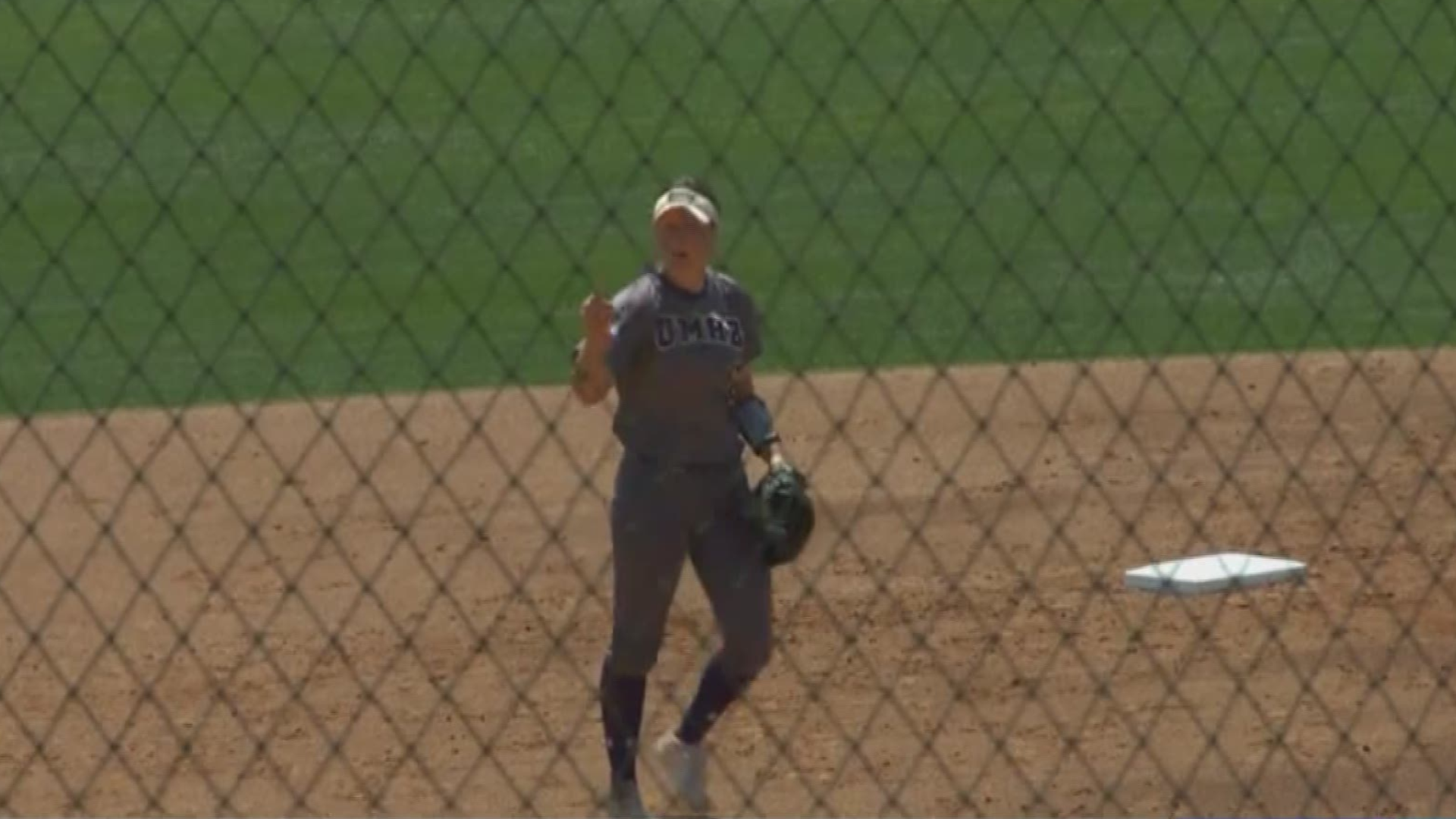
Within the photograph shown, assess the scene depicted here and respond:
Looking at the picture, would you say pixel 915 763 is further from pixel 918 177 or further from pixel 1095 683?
pixel 918 177

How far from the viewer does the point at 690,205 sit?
773cm

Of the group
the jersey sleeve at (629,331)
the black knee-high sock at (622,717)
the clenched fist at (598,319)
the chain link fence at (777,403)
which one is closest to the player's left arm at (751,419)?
the jersey sleeve at (629,331)

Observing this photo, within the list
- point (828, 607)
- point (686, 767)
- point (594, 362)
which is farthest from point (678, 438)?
point (828, 607)

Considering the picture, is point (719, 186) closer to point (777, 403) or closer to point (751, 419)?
point (777, 403)

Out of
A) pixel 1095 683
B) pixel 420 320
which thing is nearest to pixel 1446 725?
pixel 1095 683

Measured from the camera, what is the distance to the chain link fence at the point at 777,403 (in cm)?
895

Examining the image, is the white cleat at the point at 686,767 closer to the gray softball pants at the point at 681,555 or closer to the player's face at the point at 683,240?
the gray softball pants at the point at 681,555

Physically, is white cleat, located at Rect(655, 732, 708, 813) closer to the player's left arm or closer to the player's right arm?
the player's left arm

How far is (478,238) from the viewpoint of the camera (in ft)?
46.9

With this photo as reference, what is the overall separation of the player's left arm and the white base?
98.4 inches

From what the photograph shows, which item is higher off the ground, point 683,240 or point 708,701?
point 683,240

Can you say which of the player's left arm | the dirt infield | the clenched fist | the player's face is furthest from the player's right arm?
the dirt infield

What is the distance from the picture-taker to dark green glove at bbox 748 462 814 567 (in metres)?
7.88

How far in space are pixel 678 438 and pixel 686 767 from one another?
41.8 inches
